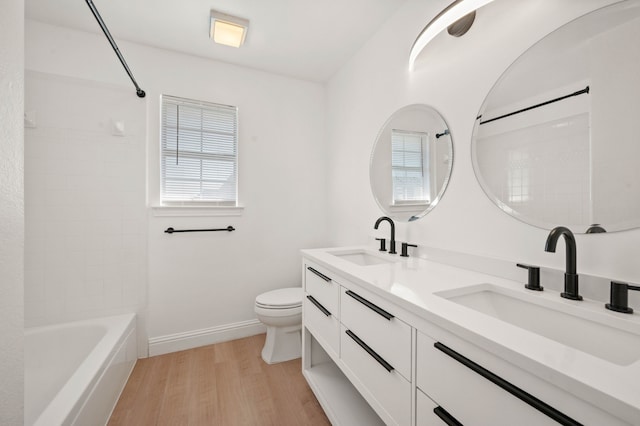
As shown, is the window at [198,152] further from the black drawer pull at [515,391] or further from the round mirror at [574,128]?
the black drawer pull at [515,391]

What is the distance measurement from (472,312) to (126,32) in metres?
2.83

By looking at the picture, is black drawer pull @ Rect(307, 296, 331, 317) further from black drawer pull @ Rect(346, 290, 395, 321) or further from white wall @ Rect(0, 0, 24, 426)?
white wall @ Rect(0, 0, 24, 426)

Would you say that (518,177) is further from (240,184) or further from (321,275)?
(240,184)

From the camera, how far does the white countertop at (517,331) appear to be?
0.45 m

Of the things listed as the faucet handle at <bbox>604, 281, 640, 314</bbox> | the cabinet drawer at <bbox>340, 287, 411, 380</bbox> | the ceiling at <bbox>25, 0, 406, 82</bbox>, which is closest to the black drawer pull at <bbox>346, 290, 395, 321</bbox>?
the cabinet drawer at <bbox>340, 287, 411, 380</bbox>

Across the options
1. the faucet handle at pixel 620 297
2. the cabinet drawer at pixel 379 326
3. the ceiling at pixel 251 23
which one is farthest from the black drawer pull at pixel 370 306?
the ceiling at pixel 251 23

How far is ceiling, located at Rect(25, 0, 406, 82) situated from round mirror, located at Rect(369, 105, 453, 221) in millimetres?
768

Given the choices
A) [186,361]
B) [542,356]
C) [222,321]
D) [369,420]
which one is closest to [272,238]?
[222,321]

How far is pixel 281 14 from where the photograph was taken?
5.98 ft

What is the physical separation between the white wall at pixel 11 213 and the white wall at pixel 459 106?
1.61 meters

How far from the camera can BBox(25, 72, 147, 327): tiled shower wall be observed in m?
1.88

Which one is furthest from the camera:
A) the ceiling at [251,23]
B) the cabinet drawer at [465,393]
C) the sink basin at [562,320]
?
the ceiling at [251,23]

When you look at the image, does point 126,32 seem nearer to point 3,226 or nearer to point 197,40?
point 197,40

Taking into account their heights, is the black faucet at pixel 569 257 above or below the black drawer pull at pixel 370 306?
above
